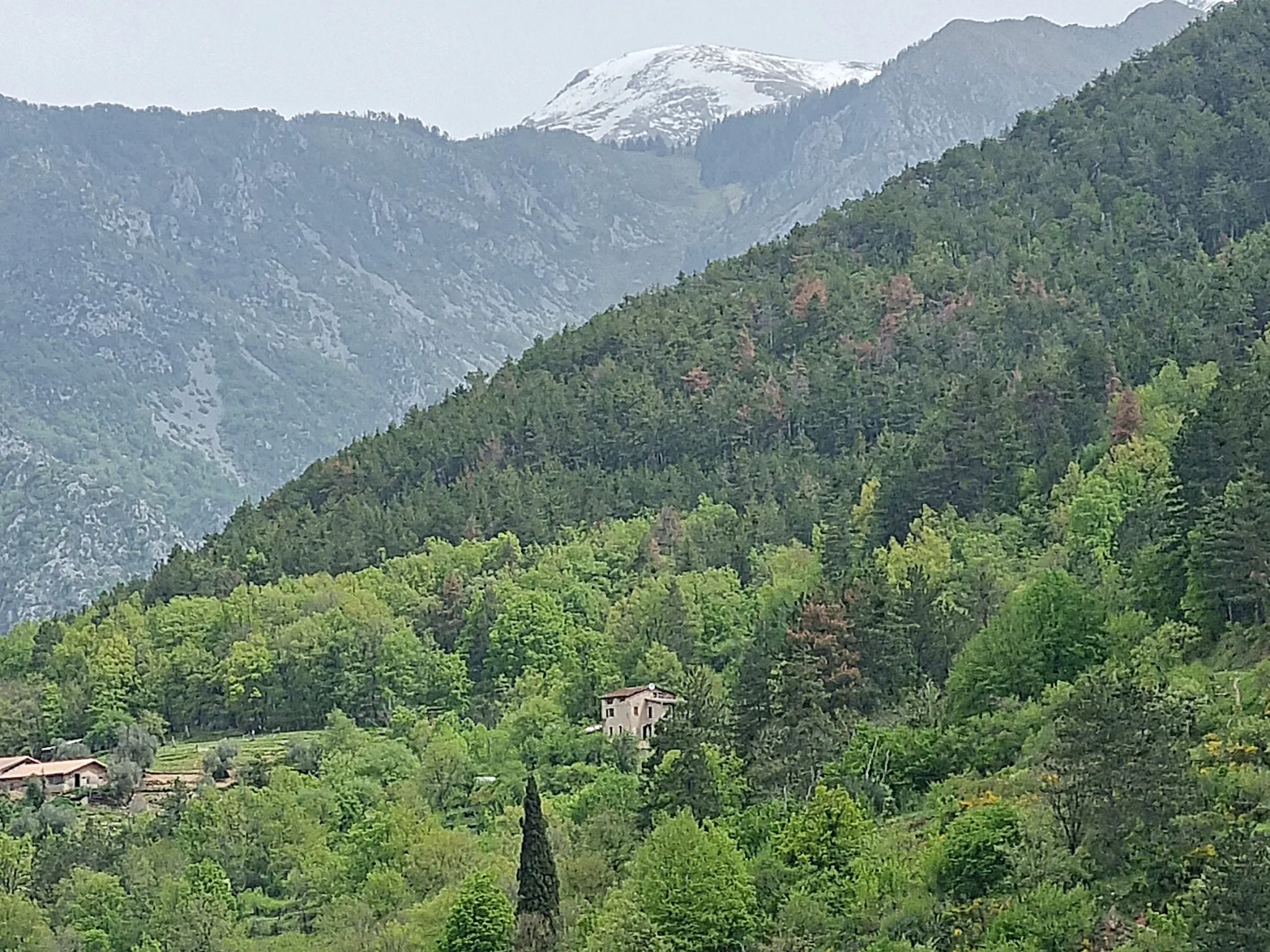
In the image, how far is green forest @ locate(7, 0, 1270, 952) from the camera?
4381 cm

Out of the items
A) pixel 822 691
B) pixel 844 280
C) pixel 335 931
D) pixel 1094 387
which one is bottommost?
pixel 335 931

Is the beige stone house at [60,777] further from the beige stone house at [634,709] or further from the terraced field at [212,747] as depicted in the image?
the beige stone house at [634,709]

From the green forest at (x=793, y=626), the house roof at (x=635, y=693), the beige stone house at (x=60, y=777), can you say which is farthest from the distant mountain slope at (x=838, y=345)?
the beige stone house at (x=60, y=777)

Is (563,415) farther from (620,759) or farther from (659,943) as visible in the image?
(659,943)

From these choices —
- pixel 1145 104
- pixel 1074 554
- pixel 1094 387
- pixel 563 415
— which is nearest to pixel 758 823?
pixel 1074 554

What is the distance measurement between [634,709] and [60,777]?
29.7 m

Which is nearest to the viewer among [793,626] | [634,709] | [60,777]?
[793,626]

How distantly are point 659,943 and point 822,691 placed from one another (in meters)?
20.2

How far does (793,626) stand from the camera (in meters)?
68.8

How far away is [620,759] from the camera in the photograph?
78.7 m

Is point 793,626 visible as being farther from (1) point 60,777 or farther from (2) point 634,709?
(1) point 60,777

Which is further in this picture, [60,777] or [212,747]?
[212,747]

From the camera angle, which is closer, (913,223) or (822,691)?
(822,691)

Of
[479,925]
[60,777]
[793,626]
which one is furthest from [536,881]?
[60,777]
